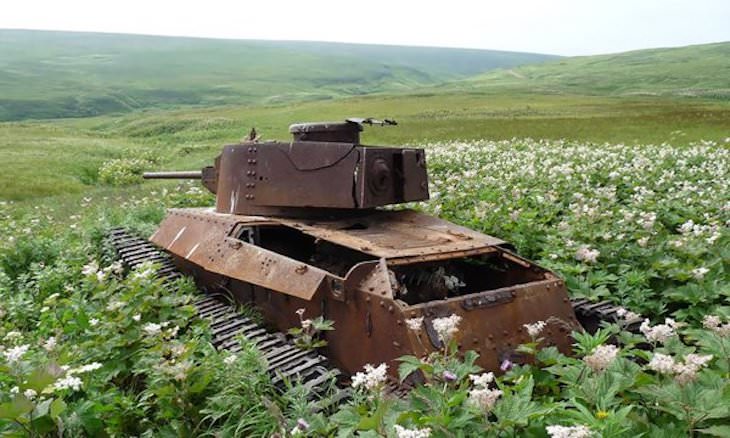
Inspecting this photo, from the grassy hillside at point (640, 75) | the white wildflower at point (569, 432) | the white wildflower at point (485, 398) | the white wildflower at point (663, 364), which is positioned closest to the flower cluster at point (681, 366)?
the white wildflower at point (663, 364)

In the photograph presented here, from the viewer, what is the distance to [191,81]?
152375 millimetres

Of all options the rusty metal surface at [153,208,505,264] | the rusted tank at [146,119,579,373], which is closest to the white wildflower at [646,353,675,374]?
the rusted tank at [146,119,579,373]

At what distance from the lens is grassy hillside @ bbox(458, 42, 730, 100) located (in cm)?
9056

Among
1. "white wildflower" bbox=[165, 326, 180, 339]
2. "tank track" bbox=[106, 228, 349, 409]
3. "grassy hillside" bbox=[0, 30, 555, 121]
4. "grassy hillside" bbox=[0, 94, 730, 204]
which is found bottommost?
"grassy hillside" bbox=[0, 30, 555, 121]

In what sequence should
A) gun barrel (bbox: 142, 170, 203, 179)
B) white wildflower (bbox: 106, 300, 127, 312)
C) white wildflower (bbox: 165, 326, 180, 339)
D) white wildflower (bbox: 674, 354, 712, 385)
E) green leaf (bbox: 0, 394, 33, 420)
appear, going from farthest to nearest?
gun barrel (bbox: 142, 170, 203, 179) → white wildflower (bbox: 106, 300, 127, 312) → white wildflower (bbox: 165, 326, 180, 339) → green leaf (bbox: 0, 394, 33, 420) → white wildflower (bbox: 674, 354, 712, 385)

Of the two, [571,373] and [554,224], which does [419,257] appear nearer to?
[571,373]

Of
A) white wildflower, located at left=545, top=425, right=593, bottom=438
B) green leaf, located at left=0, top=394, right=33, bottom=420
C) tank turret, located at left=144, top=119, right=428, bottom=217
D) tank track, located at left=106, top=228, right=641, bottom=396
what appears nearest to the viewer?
white wildflower, located at left=545, top=425, right=593, bottom=438

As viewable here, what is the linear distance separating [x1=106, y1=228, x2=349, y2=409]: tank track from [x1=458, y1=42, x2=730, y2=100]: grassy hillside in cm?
6868

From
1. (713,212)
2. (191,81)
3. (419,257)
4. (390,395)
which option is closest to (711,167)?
(713,212)

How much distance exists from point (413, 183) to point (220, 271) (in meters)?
2.52

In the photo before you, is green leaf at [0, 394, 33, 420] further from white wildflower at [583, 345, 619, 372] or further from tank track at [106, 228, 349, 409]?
white wildflower at [583, 345, 619, 372]

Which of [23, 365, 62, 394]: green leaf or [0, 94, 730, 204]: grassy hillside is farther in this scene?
[0, 94, 730, 204]: grassy hillside

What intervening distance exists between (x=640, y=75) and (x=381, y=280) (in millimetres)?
116811

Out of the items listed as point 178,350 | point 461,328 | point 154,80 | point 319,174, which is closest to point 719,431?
point 461,328
